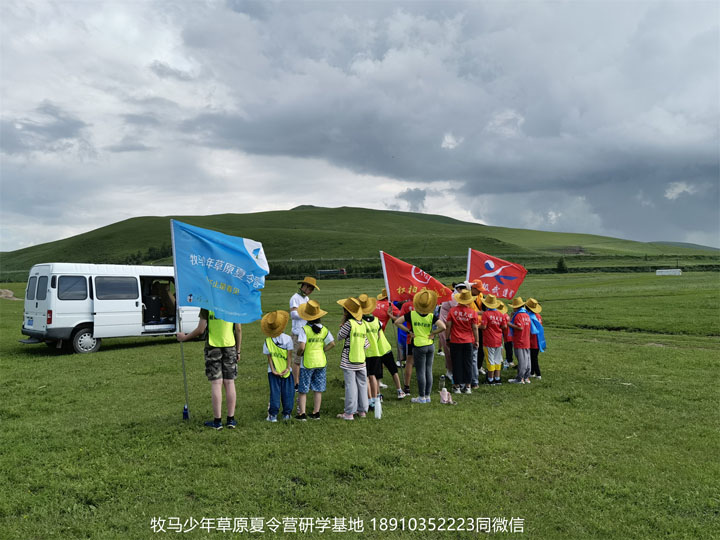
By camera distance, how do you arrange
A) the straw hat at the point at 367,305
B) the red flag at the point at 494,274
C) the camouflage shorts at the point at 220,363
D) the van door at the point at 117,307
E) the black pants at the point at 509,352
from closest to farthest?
1. the camouflage shorts at the point at 220,363
2. the straw hat at the point at 367,305
3. the black pants at the point at 509,352
4. the red flag at the point at 494,274
5. the van door at the point at 117,307

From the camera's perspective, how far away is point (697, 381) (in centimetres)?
1180

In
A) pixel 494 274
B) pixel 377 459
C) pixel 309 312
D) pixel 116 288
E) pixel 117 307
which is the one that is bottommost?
pixel 377 459

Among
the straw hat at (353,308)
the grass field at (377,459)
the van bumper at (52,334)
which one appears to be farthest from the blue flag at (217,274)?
the van bumper at (52,334)

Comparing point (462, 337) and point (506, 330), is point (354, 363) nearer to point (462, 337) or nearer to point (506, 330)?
point (462, 337)

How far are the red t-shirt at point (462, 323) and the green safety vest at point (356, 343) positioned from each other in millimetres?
2725

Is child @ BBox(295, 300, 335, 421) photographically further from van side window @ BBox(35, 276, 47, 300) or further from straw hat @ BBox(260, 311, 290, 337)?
van side window @ BBox(35, 276, 47, 300)

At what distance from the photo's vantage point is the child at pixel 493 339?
12.1 meters

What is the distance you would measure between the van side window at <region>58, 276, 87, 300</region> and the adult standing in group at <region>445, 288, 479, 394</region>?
1280 centimetres

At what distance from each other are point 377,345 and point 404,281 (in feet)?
8.27

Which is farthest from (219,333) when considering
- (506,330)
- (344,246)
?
(344,246)

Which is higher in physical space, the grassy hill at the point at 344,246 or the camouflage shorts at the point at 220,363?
the grassy hill at the point at 344,246

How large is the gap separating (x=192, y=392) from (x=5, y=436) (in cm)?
364

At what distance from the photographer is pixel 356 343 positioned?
355 inches

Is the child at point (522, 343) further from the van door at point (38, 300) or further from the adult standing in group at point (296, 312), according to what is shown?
the van door at point (38, 300)
